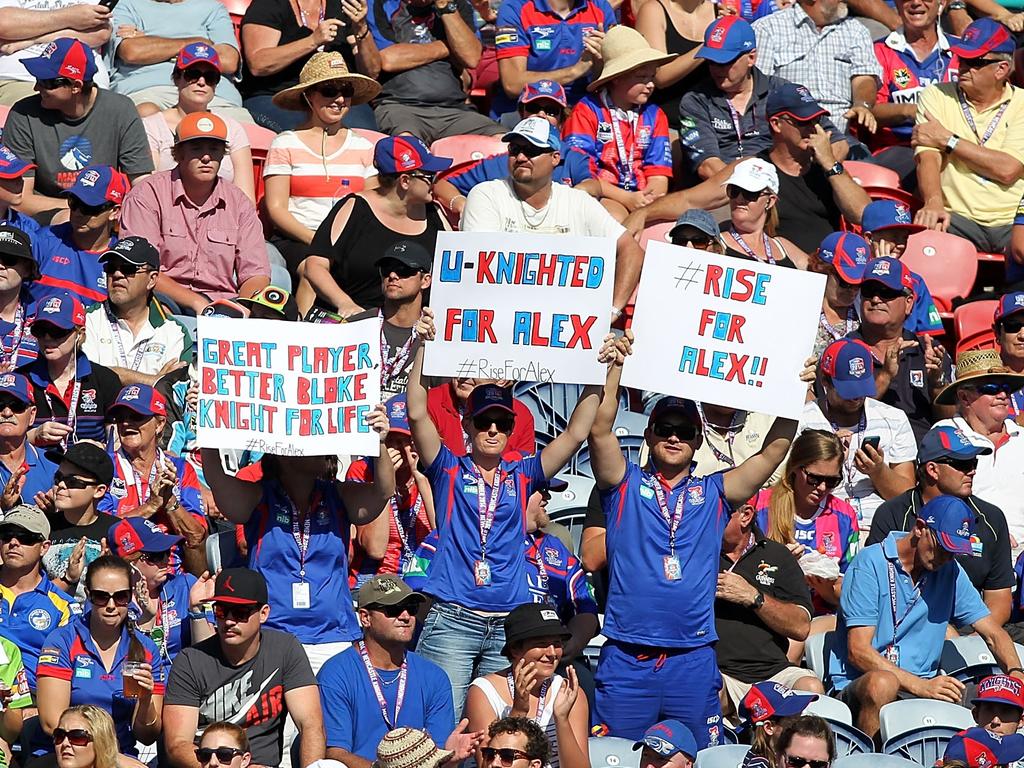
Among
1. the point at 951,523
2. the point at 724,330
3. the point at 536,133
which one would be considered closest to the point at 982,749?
the point at 951,523

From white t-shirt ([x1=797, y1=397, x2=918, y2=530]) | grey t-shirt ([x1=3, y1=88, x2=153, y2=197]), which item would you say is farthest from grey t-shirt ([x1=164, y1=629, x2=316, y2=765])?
grey t-shirt ([x1=3, y1=88, x2=153, y2=197])

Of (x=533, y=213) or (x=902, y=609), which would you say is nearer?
(x=902, y=609)

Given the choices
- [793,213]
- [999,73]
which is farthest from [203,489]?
[999,73]

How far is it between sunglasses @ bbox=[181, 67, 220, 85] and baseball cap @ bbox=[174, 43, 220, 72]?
0.02m

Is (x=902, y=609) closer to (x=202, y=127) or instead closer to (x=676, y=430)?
(x=676, y=430)

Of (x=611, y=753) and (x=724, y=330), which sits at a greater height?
(x=724, y=330)

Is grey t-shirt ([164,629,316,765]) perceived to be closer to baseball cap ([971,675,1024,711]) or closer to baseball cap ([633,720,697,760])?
baseball cap ([633,720,697,760])

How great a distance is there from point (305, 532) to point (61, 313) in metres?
1.78

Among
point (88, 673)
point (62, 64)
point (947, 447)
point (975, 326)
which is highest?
point (62, 64)

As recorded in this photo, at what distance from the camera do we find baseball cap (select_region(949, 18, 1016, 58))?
12750mm

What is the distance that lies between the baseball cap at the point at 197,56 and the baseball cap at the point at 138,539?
3513 mm

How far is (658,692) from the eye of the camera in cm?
878

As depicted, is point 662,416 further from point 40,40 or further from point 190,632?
point 40,40

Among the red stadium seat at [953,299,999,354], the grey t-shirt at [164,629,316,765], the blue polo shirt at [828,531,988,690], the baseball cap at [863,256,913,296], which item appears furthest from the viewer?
the red stadium seat at [953,299,999,354]
